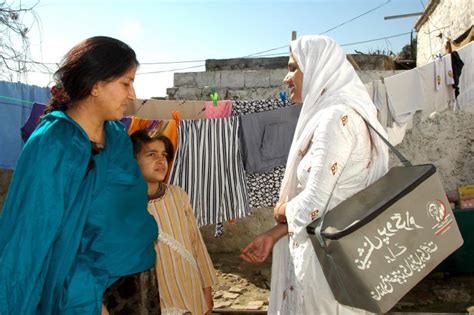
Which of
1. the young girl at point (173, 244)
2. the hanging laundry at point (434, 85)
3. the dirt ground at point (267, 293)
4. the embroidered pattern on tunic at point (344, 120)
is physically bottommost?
the dirt ground at point (267, 293)

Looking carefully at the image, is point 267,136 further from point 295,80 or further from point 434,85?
point 295,80

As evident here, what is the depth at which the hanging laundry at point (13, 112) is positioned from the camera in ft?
10.6

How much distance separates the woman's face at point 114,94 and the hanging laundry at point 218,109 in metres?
2.44

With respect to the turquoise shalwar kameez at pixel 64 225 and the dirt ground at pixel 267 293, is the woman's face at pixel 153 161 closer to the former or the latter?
the turquoise shalwar kameez at pixel 64 225

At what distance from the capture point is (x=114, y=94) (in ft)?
4.88

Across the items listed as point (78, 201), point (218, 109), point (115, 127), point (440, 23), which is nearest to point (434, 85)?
point (218, 109)

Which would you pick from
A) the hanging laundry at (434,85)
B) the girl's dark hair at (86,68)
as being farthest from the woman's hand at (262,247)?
the hanging laundry at (434,85)

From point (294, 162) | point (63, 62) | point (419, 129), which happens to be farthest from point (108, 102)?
point (419, 129)

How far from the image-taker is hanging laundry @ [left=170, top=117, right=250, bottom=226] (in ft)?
13.0

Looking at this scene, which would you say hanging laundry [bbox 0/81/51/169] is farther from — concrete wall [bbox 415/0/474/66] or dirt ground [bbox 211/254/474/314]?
concrete wall [bbox 415/0/474/66]

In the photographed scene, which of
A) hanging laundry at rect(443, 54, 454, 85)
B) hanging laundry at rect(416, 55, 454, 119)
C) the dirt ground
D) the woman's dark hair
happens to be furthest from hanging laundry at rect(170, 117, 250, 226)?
hanging laundry at rect(443, 54, 454, 85)

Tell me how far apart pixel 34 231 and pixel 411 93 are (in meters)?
3.89

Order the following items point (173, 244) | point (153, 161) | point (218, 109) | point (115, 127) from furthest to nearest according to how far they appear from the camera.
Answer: point (218, 109), point (153, 161), point (173, 244), point (115, 127)

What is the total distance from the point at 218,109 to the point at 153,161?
1.77 m
